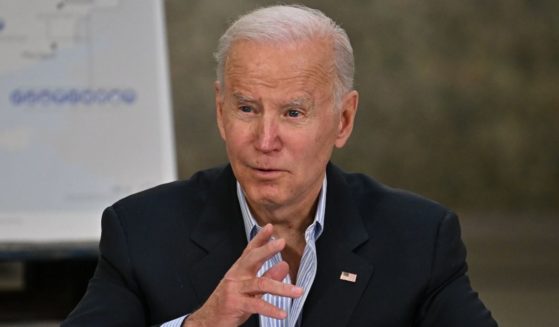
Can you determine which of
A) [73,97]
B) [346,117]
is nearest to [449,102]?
[73,97]

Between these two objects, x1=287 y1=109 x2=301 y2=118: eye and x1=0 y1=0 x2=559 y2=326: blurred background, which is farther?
x1=0 y1=0 x2=559 y2=326: blurred background

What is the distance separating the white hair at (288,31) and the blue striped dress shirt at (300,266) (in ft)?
0.95

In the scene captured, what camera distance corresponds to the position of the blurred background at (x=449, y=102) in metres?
9.54

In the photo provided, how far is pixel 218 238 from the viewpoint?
2.53m

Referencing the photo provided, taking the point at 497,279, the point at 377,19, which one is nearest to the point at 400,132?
the point at 377,19

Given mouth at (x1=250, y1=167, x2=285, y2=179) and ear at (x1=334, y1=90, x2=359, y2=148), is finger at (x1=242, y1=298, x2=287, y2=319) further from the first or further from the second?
ear at (x1=334, y1=90, x2=359, y2=148)

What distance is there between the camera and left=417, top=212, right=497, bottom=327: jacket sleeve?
2457mm

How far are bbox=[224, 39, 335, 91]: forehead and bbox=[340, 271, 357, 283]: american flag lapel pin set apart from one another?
1.38 ft

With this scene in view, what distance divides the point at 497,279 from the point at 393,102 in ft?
8.03

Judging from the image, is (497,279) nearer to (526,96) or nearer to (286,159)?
(526,96)

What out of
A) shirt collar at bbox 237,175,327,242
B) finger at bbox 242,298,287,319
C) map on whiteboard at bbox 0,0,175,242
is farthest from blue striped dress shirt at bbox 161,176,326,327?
map on whiteboard at bbox 0,0,175,242

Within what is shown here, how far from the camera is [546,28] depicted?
10.0 metres

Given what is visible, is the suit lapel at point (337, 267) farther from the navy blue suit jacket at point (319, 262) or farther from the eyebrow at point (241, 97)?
the eyebrow at point (241, 97)

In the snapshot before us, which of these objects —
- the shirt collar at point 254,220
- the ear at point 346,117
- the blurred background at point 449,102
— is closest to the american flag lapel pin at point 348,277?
the shirt collar at point 254,220
